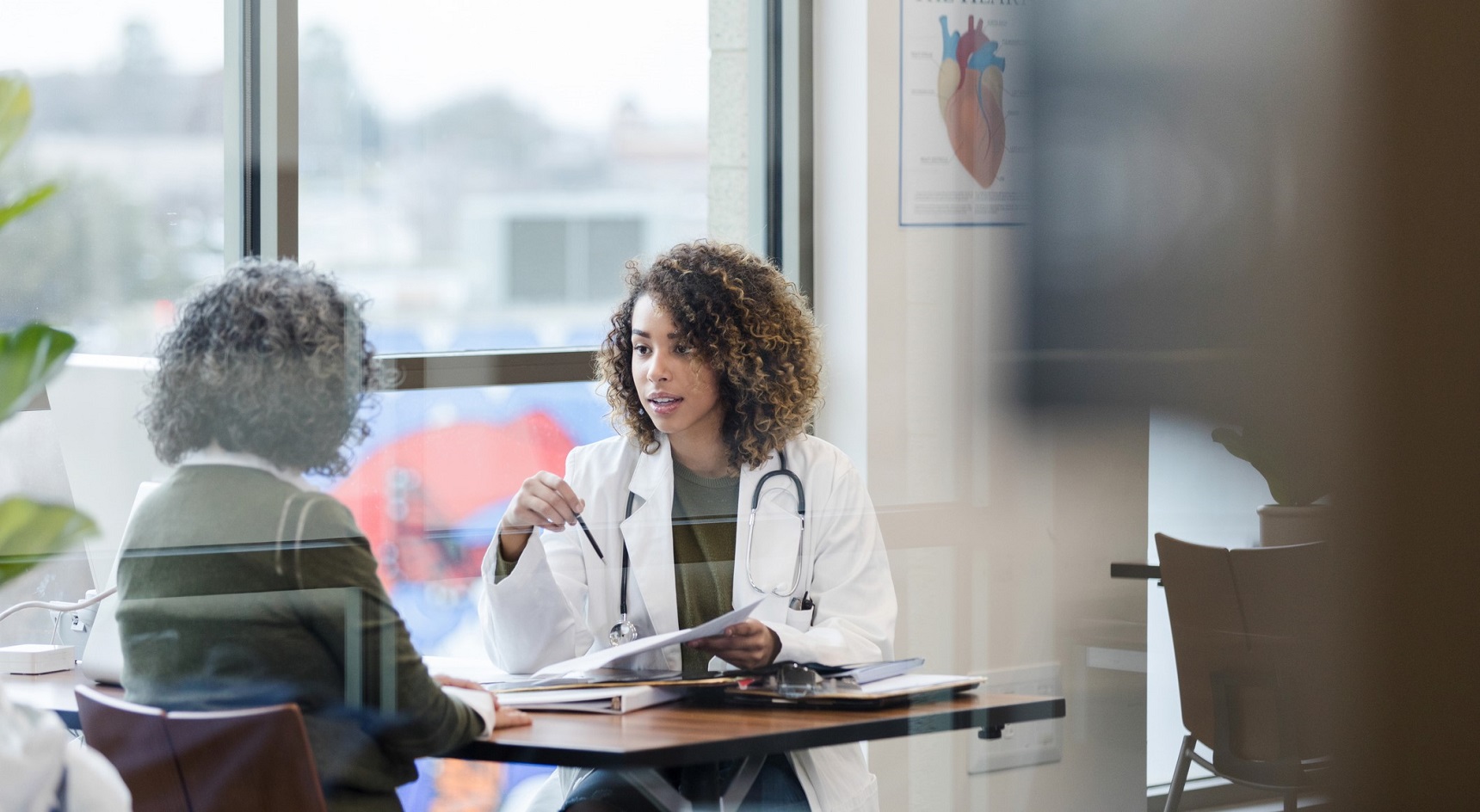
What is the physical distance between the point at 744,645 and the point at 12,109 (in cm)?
81

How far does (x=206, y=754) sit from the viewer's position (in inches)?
39.9

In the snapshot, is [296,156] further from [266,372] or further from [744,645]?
[744,645]

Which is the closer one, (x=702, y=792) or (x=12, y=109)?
(x=12, y=109)

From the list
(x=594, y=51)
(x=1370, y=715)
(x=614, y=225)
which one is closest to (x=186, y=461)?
(x=614, y=225)

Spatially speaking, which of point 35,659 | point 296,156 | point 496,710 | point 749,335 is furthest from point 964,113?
point 35,659

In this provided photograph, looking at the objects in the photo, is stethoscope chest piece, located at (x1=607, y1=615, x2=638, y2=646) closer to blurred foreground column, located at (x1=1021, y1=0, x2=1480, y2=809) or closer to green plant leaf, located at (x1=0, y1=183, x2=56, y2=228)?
blurred foreground column, located at (x1=1021, y1=0, x2=1480, y2=809)

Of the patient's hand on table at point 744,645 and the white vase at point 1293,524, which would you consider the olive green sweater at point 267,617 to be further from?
the white vase at point 1293,524

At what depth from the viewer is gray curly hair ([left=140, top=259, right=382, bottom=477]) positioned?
1.05m

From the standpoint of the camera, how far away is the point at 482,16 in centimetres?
122

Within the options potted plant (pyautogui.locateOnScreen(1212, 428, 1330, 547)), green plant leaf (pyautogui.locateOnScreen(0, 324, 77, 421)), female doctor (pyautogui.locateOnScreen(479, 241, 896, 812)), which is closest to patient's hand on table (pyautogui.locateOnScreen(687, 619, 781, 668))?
female doctor (pyautogui.locateOnScreen(479, 241, 896, 812))

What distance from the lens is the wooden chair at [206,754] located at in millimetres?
994

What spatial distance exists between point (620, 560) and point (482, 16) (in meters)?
0.56

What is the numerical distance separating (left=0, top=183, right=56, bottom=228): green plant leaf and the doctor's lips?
0.58m

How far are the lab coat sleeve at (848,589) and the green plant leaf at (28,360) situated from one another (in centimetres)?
72
